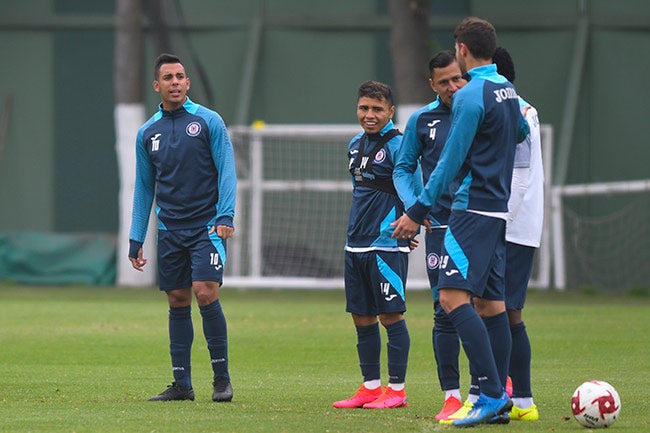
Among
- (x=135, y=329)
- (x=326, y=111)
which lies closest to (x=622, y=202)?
(x=326, y=111)

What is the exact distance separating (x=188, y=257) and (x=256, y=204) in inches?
477

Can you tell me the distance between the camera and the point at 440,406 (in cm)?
795

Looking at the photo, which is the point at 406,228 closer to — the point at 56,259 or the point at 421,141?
the point at 421,141

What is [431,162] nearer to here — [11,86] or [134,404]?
[134,404]

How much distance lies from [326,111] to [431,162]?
16787mm

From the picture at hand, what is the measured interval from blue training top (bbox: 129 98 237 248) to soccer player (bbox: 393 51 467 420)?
1173mm

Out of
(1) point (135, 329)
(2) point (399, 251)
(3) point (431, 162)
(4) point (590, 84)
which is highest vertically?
(4) point (590, 84)

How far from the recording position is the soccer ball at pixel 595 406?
22.1 ft

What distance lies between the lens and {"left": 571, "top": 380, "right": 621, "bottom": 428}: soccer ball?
6.74m

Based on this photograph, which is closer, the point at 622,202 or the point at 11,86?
the point at 622,202

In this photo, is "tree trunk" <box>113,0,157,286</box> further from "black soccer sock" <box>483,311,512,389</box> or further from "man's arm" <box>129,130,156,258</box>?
"black soccer sock" <box>483,311,512,389</box>

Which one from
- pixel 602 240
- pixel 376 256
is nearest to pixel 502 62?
pixel 376 256

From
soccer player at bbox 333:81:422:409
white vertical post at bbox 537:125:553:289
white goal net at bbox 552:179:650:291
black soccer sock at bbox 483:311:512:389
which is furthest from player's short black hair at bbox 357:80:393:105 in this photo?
white goal net at bbox 552:179:650:291

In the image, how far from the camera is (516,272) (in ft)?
24.3
